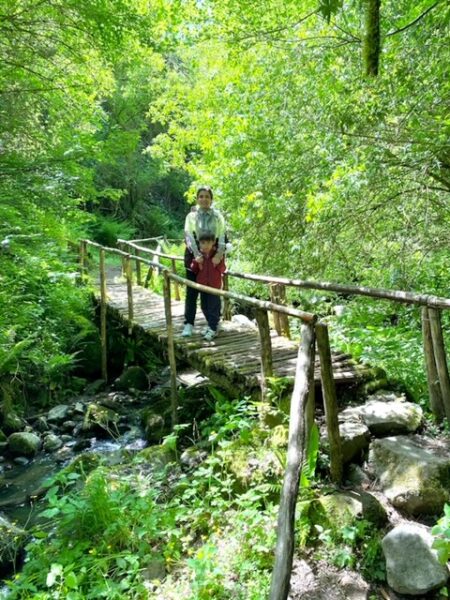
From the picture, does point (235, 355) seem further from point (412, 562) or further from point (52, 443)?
point (412, 562)

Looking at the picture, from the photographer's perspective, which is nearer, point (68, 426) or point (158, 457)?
point (158, 457)

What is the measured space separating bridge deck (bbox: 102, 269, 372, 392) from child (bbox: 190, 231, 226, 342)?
0.31 meters

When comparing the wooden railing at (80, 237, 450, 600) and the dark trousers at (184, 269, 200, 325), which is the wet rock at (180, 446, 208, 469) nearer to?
the wooden railing at (80, 237, 450, 600)

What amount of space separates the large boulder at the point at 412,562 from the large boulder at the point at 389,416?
1.10 meters

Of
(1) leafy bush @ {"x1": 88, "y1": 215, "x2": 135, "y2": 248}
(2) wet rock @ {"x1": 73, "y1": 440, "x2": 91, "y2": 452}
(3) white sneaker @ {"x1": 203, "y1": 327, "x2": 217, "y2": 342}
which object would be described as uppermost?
(1) leafy bush @ {"x1": 88, "y1": 215, "x2": 135, "y2": 248}

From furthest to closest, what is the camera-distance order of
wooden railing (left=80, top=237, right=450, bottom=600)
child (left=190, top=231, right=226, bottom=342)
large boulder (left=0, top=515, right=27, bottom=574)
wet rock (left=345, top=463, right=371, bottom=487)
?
child (left=190, top=231, right=226, bottom=342) → large boulder (left=0, top=515, right=27, bottom=574) → wet rock (left=345, top=463, right=371, bottom=487) → wooden railing (left=80, top=237, right=450, bottom=600)

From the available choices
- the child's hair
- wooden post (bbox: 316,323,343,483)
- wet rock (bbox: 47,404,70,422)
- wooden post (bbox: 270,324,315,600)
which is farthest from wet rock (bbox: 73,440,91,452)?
wooden post (bbox: 270,324,315,600)

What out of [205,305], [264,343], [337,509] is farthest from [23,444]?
[337,509]

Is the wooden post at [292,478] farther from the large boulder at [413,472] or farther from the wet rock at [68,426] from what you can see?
the wet rock at [68,426]

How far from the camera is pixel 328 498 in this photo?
322cm

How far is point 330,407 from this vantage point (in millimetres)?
3527

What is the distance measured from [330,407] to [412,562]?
3.79 ft

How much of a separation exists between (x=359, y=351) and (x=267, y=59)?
205 inches

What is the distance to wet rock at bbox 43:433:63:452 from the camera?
23.0 ft
